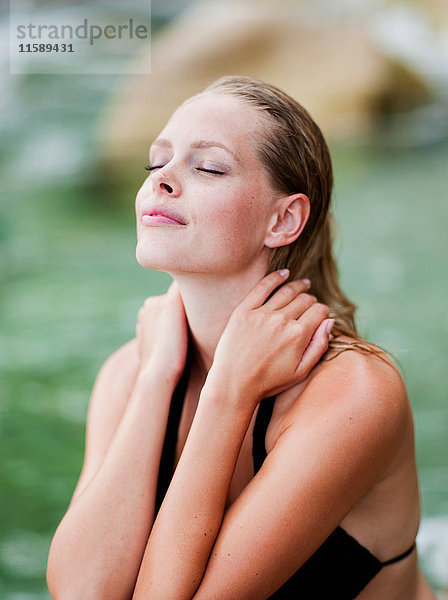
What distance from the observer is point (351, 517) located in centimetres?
132

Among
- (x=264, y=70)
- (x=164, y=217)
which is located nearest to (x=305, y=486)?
(x=164, y=217)

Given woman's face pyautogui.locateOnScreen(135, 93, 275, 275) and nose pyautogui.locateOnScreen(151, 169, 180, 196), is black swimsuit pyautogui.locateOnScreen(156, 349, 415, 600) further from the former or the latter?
nose pyautogui.locateOnScreen(151, 169, 180, 196)

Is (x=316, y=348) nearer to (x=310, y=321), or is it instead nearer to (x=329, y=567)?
(x=310, y=321)

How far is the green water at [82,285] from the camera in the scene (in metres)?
3.38

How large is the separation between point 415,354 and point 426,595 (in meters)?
2.65

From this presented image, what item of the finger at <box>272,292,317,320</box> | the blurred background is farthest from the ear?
the blurred background

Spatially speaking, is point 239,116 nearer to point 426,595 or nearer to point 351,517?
point 351,517

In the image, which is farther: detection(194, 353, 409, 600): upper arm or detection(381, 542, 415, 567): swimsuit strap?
detection(381, 542, 415, 567): swimsuit strap

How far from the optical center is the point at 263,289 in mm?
1382

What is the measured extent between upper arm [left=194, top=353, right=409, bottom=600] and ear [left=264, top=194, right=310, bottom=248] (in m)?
0.30

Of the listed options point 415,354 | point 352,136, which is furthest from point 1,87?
point 415,354

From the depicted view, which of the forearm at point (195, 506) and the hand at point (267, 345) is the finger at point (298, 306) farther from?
the forearm at point (195, 506)

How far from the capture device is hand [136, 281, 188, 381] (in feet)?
4.69

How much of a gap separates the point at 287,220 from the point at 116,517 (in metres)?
0.63
